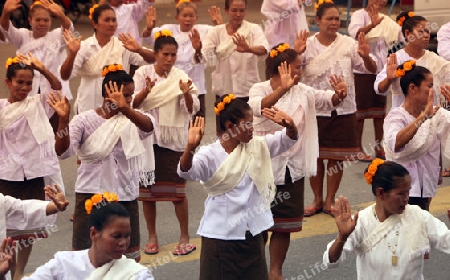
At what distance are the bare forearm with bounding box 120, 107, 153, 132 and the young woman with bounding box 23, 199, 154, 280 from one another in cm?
202

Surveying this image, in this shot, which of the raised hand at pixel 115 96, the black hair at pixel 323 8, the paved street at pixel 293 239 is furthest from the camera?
the black hair at pixel 323 8

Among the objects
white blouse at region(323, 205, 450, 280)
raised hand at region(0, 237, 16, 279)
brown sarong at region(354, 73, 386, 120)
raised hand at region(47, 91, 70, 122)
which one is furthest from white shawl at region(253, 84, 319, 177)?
brown sarong at region(354, 73, 386, 120)

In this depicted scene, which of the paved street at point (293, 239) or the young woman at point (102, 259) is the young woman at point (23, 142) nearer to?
the paved street at point (293, 239)

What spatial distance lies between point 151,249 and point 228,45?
2.90 metres

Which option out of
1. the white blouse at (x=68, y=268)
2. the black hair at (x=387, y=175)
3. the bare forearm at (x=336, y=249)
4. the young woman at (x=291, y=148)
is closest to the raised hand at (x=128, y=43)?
the young woman at (x=291, y=148)

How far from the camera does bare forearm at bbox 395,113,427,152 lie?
23.5 feet

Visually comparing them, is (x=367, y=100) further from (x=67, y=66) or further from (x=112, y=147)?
(x=112, y=147)

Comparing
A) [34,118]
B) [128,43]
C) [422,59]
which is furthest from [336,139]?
[34,118]

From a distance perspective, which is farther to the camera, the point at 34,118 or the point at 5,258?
the point at 34,118

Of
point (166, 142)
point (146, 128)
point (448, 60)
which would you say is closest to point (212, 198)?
point (146, 128)

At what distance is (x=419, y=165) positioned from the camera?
7.57 metres

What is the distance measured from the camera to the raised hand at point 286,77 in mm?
7707

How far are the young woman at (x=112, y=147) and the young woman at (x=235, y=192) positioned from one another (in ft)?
2.81

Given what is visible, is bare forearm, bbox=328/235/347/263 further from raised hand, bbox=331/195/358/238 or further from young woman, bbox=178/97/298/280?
young woman, bbox=178/97/298/280
